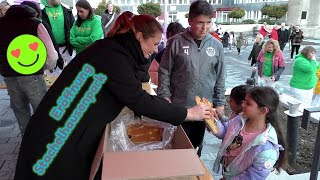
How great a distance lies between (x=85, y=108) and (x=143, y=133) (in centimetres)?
50

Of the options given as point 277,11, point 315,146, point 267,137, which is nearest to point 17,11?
point 267,137

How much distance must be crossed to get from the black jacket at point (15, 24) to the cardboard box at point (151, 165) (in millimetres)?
1953

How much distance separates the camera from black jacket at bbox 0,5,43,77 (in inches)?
106

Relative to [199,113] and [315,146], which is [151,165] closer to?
[199,113]

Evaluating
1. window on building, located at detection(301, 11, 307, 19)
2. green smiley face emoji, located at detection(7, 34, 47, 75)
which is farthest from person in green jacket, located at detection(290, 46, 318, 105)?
window on building, located at detection(301, 11, 307, 19)

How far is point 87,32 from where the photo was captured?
172 inches

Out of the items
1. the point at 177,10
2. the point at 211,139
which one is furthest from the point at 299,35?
the point at 177,10

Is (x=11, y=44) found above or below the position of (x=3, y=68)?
above

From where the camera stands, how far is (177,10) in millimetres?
50375

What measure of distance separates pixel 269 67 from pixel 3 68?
4.78m

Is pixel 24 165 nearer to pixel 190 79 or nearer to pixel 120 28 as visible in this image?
pixel 120 28

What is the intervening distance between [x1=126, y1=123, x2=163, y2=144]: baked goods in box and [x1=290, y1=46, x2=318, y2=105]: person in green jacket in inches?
167

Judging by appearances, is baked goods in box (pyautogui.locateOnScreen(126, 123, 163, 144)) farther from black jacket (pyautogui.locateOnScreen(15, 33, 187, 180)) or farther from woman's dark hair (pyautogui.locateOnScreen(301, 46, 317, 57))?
woman's dark hair (pyautogui.locateOnScreen(301, 46, 317, 57))
